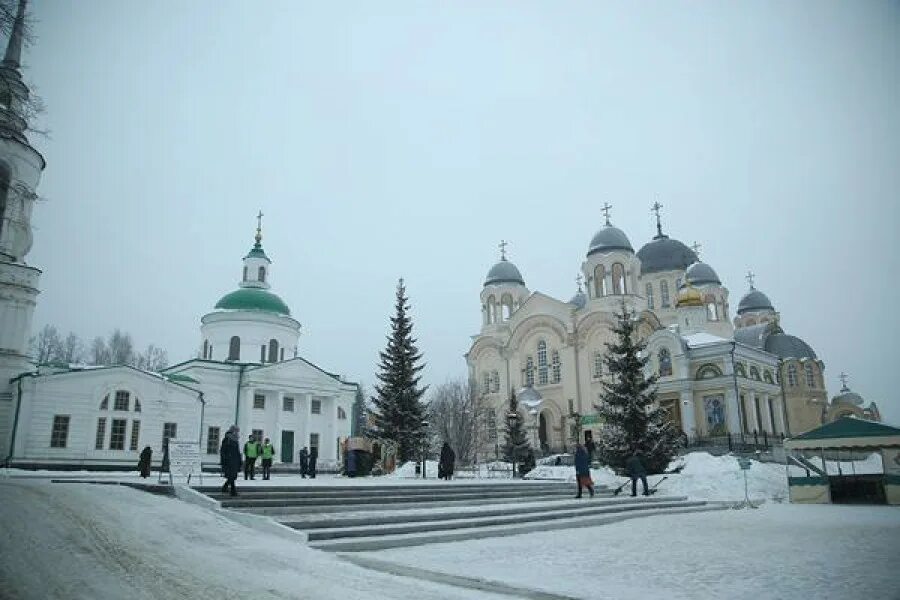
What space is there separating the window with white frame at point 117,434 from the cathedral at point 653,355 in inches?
806

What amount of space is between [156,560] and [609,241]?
40.8m

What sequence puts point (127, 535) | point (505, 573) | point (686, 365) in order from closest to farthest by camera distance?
1. point (505, 573)
2. point (127, 535)
3. point (686, 365)

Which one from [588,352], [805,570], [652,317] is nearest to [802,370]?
[652,317]

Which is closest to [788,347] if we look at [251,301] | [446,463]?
[446,463]

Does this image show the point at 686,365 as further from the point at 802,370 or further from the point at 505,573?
the point at 505,573

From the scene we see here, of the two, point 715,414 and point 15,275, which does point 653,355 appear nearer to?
point 715,414

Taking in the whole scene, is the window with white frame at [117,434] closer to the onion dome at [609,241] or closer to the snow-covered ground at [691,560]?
the snow-covered ground at [691,560]

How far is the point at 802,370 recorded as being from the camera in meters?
43.1

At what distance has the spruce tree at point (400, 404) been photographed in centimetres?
2942

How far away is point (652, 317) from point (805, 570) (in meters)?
37.8

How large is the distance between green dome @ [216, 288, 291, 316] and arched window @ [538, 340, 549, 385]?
744 inches

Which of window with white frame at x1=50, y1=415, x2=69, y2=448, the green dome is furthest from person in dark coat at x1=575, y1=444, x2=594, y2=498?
the green dome

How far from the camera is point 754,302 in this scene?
56.5 metres

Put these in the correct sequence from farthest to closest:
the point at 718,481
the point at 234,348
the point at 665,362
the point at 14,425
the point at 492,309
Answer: the point at 492,309 < the point at 234,348 < the point at 665,362 < the point at 14,425 < the point at 718,481
